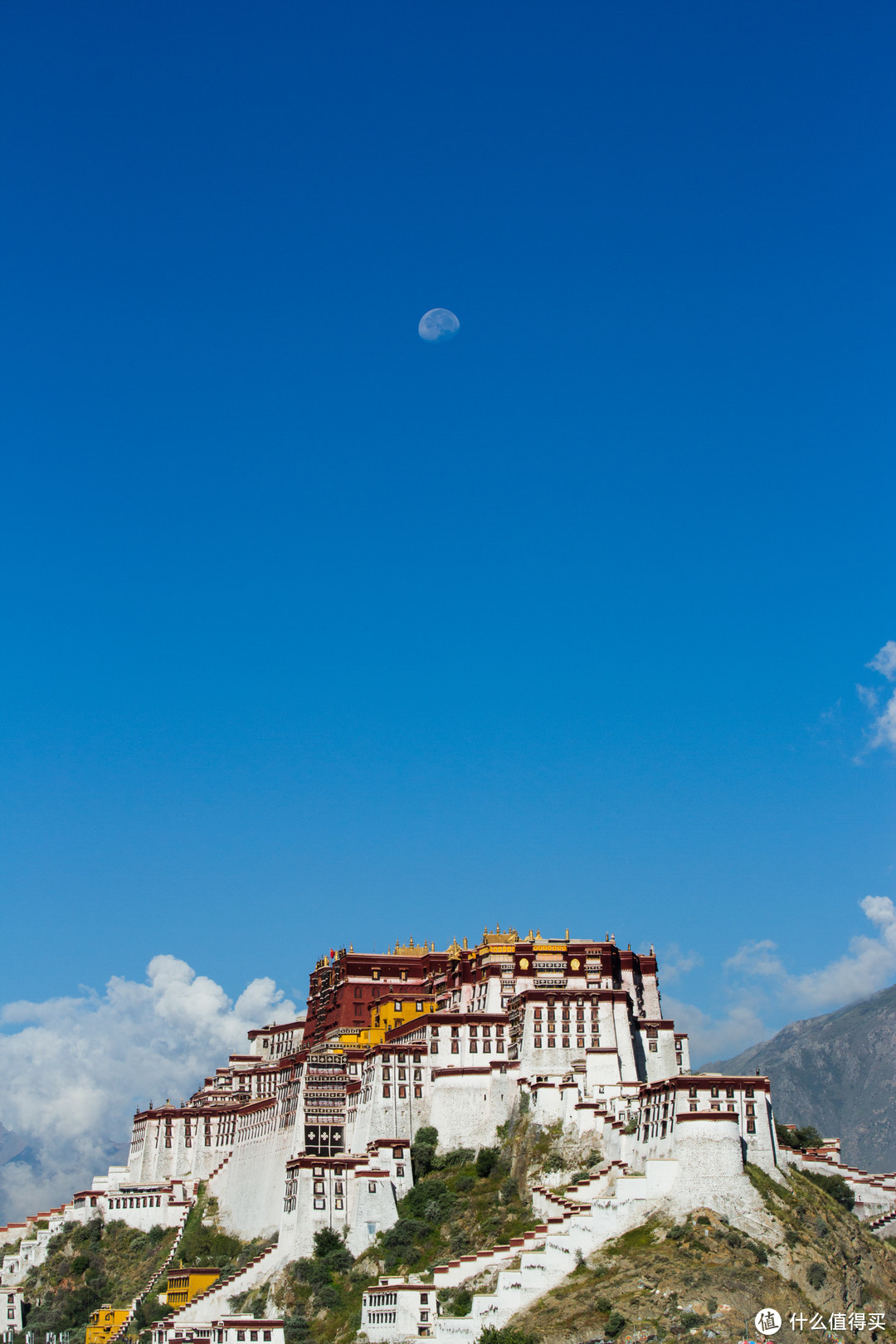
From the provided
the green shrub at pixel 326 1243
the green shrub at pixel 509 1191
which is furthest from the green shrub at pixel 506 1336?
the green shrub at pixel 326 1243

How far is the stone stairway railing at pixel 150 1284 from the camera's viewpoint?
99881 millimetres

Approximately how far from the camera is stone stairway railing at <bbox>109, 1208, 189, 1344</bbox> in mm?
99881

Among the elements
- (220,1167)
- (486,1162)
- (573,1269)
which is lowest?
(573,1269)

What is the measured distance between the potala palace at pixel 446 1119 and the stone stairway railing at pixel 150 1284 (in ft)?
2.41

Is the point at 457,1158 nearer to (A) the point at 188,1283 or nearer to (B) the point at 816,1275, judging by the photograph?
(A) the point at 188,1283

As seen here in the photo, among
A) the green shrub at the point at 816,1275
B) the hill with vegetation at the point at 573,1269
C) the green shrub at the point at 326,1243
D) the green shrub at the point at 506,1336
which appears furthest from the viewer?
the green shrub at the point at 326,1243

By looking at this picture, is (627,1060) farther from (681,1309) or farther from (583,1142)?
(681,1309)

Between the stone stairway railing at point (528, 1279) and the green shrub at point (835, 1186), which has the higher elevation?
the green shrub at point (835, 1186)

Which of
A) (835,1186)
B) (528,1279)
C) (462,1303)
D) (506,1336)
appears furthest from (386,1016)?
(506,1336)

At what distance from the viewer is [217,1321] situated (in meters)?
90.3

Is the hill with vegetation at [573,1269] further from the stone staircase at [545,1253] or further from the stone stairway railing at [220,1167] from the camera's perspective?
the stone stairway railing at [220,1167]

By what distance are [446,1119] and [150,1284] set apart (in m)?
24.4

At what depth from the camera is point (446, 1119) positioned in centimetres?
10075

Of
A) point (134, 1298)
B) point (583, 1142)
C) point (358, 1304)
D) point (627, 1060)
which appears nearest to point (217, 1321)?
point (358, 1304)
